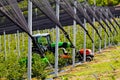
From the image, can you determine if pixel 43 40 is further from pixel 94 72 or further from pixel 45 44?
pixel 94 72

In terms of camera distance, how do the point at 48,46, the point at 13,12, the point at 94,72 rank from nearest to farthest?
the point at 13,12 → the point at 94,72 → the point at 48,46

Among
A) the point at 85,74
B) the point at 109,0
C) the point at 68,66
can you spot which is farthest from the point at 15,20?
the point at 109,0

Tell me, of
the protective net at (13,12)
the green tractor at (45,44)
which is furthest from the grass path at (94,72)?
the protective net at (13,12)

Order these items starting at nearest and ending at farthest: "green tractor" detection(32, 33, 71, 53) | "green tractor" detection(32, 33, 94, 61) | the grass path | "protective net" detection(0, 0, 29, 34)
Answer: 1. "protective net" detection(0, 0, 29, 34)
2. the grass path
3. "green tractor" detection(32, 33, 94, 61)
4. "green tractor" detection(32, 33, 71, 53)

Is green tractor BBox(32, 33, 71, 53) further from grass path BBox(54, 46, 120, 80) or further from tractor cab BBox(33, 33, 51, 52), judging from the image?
grass path BBox(54, 46, 120, 80)

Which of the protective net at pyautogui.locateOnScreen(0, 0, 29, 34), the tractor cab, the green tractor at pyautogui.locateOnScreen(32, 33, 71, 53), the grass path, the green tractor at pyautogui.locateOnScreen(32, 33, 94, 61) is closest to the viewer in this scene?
the protective net at pyautogui.locateOnScreen(0, 0, 29, 34)

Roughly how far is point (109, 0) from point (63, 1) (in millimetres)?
54315

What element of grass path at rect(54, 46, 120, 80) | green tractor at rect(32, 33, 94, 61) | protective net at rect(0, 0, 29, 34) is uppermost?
protective net at rect(0, 0, 29, 34)

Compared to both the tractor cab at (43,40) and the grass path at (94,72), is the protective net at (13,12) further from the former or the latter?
the tractor cab at (43,40)

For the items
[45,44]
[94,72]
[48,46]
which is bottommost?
[94,72]

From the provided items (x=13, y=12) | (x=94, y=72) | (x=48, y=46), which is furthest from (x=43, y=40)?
(x=13, y=12)

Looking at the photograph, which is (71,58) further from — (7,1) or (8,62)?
(7,1)

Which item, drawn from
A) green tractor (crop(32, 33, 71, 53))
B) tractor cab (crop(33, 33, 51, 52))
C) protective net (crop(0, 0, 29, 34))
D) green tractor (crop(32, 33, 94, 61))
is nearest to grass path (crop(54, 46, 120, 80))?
green tractor (crop(32, 33, 94, 61))

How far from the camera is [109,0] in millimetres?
74125
